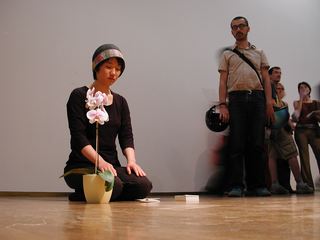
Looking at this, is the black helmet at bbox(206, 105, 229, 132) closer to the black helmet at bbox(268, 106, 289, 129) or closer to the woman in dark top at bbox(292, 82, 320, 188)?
the black helmet at bbox(268, 106, 289, 129)

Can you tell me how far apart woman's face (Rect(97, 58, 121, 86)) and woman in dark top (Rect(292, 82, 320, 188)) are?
236cm

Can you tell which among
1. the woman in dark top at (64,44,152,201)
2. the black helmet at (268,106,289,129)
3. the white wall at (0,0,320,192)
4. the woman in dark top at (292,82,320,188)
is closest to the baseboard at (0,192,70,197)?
the white wall at (0,0,320,192)

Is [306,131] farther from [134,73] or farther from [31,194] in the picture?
[31,194]

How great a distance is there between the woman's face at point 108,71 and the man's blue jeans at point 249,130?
42.0 inches

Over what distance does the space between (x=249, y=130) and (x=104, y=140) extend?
47.5 inches

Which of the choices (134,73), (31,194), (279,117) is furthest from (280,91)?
(31,194)

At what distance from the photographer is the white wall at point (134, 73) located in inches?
107

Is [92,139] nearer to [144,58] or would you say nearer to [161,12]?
[144,58]

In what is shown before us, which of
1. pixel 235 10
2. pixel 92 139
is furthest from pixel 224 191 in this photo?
pixel 235 10

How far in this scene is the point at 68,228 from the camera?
26.4 inches

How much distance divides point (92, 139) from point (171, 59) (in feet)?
5.25

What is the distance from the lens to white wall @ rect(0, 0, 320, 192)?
2.73 meters

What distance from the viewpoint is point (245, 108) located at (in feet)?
8.04

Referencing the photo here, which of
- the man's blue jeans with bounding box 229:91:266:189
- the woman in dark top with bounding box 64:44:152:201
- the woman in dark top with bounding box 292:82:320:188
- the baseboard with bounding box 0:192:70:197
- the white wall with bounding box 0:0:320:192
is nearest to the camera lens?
the woman in dark top with bounding box 64:44:152:201
